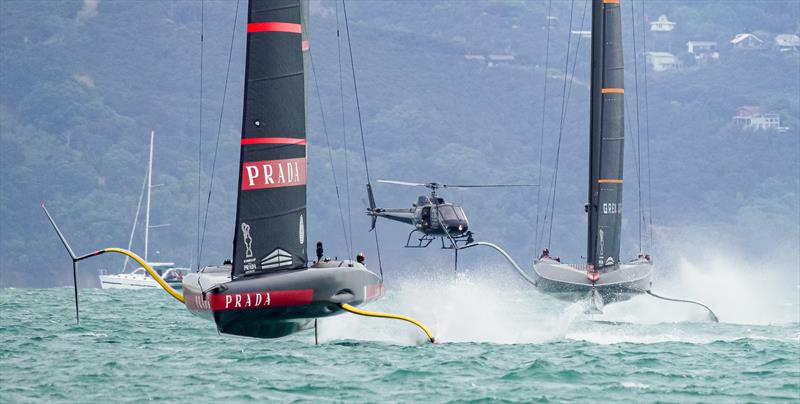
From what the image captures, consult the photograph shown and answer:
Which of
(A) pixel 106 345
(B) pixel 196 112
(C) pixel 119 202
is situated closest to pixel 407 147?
(B) pixel 196 112

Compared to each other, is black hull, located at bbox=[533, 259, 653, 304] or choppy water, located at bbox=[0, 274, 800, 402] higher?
black hull, located at bbox=[533, 259, 653, 304]

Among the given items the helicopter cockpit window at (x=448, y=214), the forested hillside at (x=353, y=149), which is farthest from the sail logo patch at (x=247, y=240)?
the forested hillside at (x=353, y=149)

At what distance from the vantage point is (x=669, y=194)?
162 m

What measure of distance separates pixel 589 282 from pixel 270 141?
1429cm

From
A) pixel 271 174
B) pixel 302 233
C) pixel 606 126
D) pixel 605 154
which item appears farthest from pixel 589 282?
pixel 271 174

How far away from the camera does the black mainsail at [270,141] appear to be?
27125 millimetres

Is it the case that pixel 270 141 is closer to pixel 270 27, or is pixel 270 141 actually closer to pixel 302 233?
pixel 302 233

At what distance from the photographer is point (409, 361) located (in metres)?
26.9

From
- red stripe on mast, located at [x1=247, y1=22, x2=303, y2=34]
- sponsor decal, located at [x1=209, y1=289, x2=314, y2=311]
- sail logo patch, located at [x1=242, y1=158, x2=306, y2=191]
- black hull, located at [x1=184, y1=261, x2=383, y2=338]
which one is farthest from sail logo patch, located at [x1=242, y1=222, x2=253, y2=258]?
red stripe on mast, located at [x1=247, y1=22, x2=303, y2=34]

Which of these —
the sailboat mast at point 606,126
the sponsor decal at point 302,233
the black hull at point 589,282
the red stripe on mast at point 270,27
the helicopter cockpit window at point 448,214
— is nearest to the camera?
the red stripe on mast at point 270,27

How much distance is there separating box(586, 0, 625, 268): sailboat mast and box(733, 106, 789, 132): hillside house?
145092mm

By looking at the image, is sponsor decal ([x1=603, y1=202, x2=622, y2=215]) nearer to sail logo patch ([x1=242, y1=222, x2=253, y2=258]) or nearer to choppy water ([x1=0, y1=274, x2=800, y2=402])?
choppy water ([x1=0, y1=274, x2=800, y2=402])

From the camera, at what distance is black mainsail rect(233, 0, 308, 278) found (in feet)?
89.0

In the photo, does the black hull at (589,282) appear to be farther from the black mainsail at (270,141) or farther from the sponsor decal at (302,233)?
the black mainsail at (270,141)
